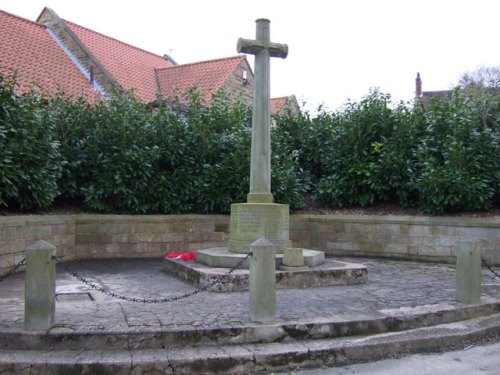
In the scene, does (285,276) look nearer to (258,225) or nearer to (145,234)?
(258,225)

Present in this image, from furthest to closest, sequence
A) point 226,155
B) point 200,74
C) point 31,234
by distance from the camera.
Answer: point 200,74, point 226,155, point 31,234

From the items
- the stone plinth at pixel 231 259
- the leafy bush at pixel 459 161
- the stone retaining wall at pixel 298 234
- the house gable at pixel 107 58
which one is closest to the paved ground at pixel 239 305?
the stone plinth at pixel 231 259

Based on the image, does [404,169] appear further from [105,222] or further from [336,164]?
[105,222]

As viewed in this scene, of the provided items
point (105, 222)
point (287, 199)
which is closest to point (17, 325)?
point (105, 222)

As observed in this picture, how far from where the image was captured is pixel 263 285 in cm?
466

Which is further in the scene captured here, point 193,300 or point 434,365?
point 193,300

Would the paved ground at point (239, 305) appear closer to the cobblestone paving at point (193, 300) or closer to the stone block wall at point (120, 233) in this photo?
the cobblestone paving at point (193, 300)

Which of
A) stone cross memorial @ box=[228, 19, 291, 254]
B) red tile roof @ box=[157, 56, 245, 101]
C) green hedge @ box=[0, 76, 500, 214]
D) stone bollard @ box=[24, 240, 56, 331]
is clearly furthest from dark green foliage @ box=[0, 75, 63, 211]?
red tile roof @ box=[157, 56, 245, 101]

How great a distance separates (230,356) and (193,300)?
5.73 feet

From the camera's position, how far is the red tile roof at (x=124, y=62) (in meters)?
18.7

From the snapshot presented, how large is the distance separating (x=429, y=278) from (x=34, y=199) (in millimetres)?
7350

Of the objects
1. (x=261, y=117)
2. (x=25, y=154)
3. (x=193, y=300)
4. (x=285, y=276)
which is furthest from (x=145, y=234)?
(x=193, y=300)

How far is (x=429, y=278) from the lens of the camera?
7781mm

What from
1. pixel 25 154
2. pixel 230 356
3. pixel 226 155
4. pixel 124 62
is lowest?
pixel 230 356
